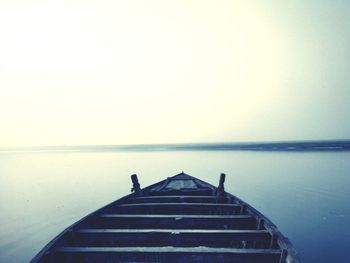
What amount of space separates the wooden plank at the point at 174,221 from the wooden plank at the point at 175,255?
70.0 inches

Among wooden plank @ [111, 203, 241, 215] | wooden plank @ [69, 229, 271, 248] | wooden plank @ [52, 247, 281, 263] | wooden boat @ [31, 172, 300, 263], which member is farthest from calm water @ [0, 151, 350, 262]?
wooden plank @ [52, 247, 281, 263]

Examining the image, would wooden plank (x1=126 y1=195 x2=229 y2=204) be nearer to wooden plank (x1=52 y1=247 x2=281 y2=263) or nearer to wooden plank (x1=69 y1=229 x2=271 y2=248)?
wooden plank (x1=69 y1=229 x2=271 y2=248)

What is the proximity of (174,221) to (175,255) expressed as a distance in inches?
79.6

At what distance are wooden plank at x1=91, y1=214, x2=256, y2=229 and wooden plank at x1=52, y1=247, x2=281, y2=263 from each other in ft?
5.84

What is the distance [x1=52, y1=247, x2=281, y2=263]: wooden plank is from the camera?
418cm

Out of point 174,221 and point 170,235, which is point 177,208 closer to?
point 174,221

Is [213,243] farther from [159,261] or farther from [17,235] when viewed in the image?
[17,235]

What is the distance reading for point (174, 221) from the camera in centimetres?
626

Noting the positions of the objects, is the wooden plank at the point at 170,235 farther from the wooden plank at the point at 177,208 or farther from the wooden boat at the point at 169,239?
the wooden plank at the point at 177,208

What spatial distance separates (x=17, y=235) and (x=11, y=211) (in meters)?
6.93

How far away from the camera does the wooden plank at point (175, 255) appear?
4180 millimetres

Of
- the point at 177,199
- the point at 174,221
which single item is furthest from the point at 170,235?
the point at 177,199

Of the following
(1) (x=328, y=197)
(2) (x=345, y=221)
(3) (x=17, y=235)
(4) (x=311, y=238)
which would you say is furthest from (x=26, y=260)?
(1) (x=328, y=197)

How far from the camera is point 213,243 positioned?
21.8ft
